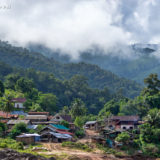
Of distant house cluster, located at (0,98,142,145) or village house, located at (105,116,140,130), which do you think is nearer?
distant house cluster, located at (0,98,142,145)

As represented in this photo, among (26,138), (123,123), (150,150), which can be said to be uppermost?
(123,123)

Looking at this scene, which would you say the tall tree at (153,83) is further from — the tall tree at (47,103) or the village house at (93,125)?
the tall tree at (47,103)

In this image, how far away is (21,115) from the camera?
7444cm

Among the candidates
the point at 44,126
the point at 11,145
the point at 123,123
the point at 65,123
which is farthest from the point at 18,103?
the point at 11,145

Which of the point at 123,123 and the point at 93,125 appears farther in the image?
the point at 93,125

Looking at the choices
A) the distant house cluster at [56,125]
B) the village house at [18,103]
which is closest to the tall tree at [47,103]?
the village house at [18,103]

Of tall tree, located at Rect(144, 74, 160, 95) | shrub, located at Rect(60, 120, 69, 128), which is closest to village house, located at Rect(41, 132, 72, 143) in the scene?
shrub, located at Rect(60, 120, 69, 128)

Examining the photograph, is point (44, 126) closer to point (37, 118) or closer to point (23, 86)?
point (37, 118)

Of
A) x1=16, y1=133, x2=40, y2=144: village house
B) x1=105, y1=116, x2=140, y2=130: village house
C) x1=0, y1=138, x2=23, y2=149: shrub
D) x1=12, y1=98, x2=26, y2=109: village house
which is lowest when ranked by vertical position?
x1=0, y1=138, x2=23, y2=149: shrub

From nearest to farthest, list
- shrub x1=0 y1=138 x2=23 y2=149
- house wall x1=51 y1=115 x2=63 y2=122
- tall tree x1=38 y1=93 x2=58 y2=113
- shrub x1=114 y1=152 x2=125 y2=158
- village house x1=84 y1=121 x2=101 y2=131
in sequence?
shrub x1=0 y1=138 x2=23 y2=149
shrub x1=114 y1=152 x2=125 y2=158
house wall x1=51 y1=115 x2=63 y2=122
village house x1=84 y1=121 x2=101 y2=131
tall tree x1=38 y1=93 x2=58 y2=113

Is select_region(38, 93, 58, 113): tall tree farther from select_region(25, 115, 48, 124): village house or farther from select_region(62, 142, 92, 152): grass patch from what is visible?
select_region(62, 142, 92, 152): grass patch

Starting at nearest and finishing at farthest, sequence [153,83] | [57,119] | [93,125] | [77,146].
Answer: [77,146], [57,119], [93,125], [153,83]

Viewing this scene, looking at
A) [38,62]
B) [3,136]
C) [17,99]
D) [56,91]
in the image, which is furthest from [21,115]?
[38,62]

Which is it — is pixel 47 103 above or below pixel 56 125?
above
